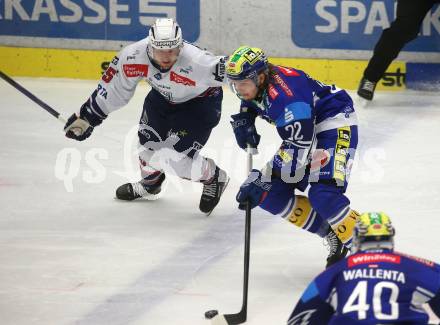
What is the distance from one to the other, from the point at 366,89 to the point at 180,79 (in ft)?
7.75

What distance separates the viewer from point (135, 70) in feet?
18.1

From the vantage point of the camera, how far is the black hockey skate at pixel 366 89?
7559 mm

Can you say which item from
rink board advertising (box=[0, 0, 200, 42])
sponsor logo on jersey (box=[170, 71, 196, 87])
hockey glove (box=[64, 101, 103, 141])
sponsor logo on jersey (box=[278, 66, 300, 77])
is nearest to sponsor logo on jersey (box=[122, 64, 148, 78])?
sponsor logo on jersey (box=[170, 71, 196, 87])

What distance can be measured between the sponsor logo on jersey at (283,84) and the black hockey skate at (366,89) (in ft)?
10.1

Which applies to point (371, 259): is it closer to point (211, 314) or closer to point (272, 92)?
point (211, 314)

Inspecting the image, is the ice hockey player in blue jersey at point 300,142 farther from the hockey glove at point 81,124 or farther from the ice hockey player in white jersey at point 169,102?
the hockey glove at point 81,124

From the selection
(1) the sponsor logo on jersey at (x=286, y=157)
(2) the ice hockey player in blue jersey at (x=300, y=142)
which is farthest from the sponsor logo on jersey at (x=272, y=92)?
(1) the sponsor logo on jersey at (x=286, y=157)

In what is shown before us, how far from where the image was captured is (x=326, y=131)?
477 centimetres

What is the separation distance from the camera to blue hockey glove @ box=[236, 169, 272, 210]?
15.0 ft

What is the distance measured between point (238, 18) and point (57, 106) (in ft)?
4.76

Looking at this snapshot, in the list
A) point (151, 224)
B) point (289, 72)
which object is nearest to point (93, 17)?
point (151, 224)

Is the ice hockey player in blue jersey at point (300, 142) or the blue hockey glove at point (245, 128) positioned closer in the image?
the ice hockey player in blue jersey at point (300, 142)

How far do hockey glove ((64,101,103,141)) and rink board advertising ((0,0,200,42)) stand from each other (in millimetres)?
2611

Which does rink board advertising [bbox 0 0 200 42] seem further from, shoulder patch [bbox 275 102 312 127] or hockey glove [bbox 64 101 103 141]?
shoulder patch [bbox 275 102 312 127]
